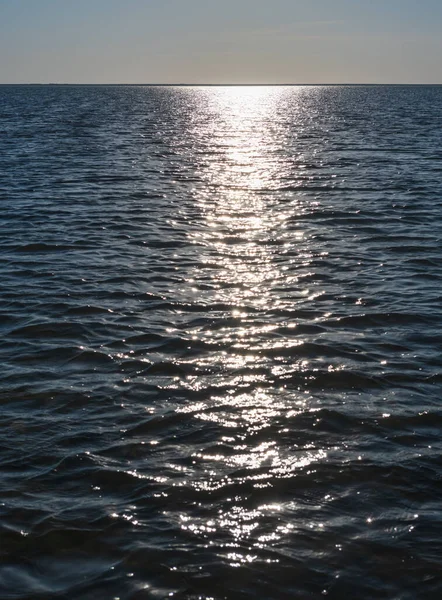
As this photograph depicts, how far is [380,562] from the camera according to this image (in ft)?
21.4

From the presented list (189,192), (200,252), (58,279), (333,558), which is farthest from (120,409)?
(189,192)

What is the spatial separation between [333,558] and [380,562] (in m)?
0.40

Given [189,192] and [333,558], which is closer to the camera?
[333,558]

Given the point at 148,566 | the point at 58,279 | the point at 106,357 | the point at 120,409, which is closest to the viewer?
the point at 148,566

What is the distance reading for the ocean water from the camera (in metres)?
6.53

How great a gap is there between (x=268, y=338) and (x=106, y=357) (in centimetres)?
254

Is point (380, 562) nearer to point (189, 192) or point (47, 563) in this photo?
point (47, 563)

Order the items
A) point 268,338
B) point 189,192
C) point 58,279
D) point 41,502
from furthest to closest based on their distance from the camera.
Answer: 1. point 189,192
2. point 58,279
3. point 268,338
4. point 41,502

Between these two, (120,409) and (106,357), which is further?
(106,357)

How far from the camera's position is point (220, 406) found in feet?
30.7

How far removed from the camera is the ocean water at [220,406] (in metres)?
6.53

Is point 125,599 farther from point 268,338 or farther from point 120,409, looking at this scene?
point 268,338

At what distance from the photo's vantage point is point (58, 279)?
1501 centimetres

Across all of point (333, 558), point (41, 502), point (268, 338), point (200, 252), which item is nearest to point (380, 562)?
point (333, 558)
